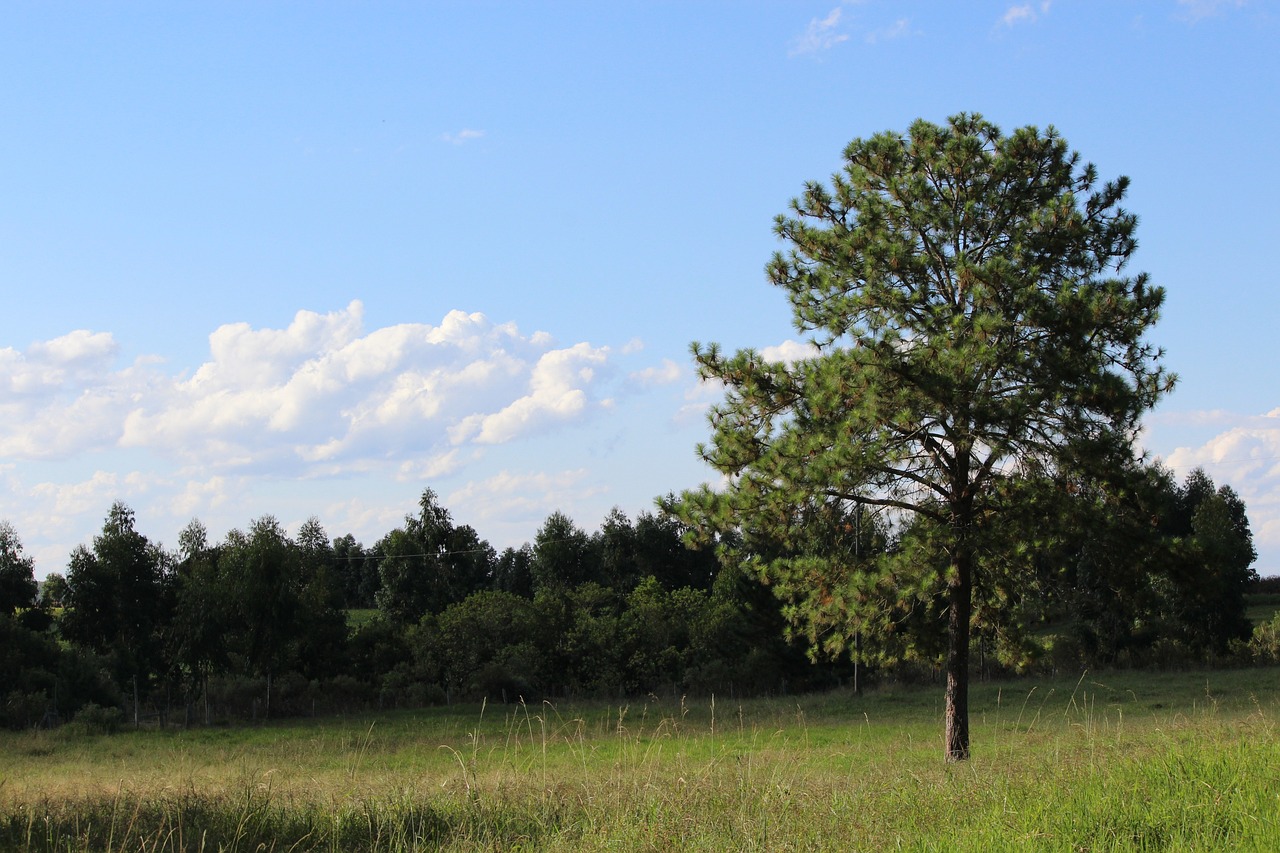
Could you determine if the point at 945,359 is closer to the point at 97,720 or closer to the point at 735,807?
the point at 735,807

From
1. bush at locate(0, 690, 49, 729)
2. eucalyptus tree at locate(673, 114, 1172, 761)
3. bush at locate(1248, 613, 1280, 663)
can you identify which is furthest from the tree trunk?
bush at locate(1248, 613, 1280, 663)

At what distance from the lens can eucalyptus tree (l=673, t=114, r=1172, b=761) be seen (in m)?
14.6

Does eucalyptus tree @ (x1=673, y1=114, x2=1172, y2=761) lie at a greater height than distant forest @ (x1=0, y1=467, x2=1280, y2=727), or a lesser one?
greater

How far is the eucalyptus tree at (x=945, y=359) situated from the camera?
14570 millimetres

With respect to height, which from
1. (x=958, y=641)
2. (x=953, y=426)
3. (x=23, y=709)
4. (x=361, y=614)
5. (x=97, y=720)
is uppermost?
(x=953, y=426)

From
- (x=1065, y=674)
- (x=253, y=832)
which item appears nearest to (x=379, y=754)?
(x=253, y=832)

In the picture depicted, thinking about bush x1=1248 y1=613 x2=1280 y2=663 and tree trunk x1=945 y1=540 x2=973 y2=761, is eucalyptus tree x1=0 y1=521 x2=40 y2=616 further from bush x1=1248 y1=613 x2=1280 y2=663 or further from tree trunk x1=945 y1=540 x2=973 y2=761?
bush x1=1248 y1=613 x2=1280 y2=663

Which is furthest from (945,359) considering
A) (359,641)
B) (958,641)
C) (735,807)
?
(359,641)

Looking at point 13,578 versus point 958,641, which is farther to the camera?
point 13,578

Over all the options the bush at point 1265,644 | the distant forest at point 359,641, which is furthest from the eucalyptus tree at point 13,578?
the bush at point 1265,644

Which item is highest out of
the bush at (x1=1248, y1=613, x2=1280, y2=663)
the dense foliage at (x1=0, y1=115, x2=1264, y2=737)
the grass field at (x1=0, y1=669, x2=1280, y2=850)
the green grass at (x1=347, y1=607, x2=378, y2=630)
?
the dense foliage at (x1=0, y1=115, x2=1264, y2=737)

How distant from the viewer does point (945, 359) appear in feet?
47.1

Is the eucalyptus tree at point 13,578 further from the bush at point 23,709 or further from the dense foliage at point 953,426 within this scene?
the dense foliage at point 953,426

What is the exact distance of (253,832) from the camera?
768 cm
